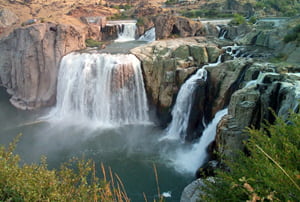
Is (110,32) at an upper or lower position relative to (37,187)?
lower

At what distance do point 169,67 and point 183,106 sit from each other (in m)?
2.99

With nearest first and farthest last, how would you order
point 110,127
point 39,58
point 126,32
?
point 110,127 < point 39,58 < point 126,32

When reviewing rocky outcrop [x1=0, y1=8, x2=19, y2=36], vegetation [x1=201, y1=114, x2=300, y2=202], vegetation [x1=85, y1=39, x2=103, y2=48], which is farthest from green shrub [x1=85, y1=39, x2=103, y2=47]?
vegetation [x1=201, y1=114, x2=300, y2=202]

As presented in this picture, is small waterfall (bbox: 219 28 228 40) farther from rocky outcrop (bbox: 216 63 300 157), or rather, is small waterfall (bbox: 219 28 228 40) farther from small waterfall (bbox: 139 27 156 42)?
rocky outcrop (bbox: 216 63 300 157)

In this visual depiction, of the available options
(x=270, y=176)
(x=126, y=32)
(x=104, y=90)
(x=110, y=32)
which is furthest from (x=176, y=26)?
(x=270, y=176)

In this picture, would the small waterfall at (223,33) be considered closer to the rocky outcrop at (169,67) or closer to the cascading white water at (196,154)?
the rocky outcrop at (169,67)

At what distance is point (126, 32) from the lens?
2916 centimetres

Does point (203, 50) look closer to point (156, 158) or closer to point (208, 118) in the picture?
point (208, 118)

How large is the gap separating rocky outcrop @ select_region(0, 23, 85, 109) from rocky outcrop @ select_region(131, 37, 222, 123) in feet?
22.1

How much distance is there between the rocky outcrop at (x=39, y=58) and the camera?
21.1 meters

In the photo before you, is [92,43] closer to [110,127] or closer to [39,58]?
[39,58]

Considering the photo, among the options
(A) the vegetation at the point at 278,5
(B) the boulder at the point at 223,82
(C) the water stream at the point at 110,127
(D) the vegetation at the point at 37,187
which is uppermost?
(A) the vegetation at the point at 278,5

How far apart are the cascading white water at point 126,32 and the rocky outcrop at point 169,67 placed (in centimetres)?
1049


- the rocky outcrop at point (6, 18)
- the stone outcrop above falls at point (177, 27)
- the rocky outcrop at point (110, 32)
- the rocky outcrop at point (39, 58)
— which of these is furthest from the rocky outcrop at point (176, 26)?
the rocky outcrop at point (6, 18)
